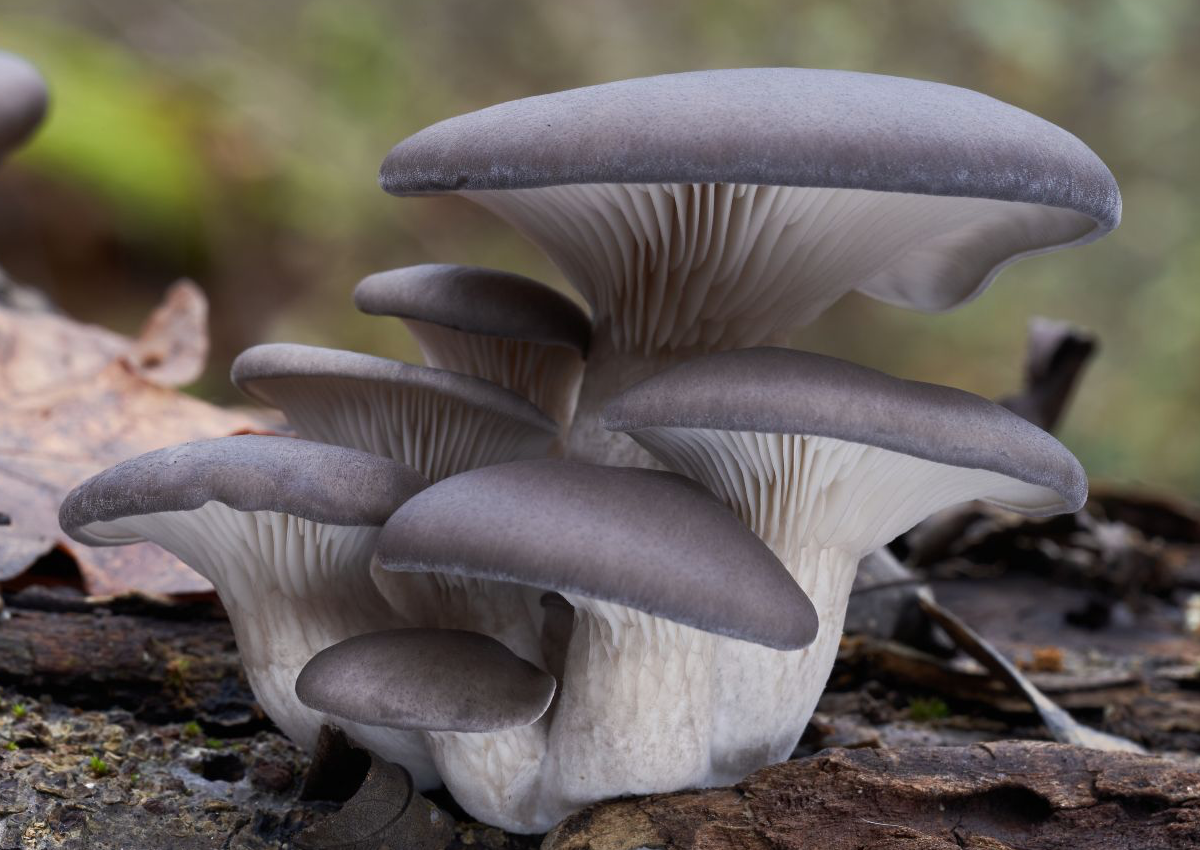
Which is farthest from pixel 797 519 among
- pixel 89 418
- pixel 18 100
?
pixel 18 100

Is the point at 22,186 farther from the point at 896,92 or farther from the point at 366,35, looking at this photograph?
the point at 896,92

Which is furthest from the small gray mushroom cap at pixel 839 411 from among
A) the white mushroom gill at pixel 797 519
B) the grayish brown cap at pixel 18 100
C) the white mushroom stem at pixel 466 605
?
the grayish brown cap at pixel 18 100

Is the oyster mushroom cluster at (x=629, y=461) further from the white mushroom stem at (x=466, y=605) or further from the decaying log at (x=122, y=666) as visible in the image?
the decaying log at (x=122, y=666)

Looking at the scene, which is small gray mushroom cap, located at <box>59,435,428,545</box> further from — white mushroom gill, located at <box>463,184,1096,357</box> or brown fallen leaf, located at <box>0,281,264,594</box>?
brown fallen leaf, located at <box>0,281,264,594</box>

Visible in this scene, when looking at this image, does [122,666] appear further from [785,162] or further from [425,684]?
[785,162]

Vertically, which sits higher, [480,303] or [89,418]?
[480,303]
